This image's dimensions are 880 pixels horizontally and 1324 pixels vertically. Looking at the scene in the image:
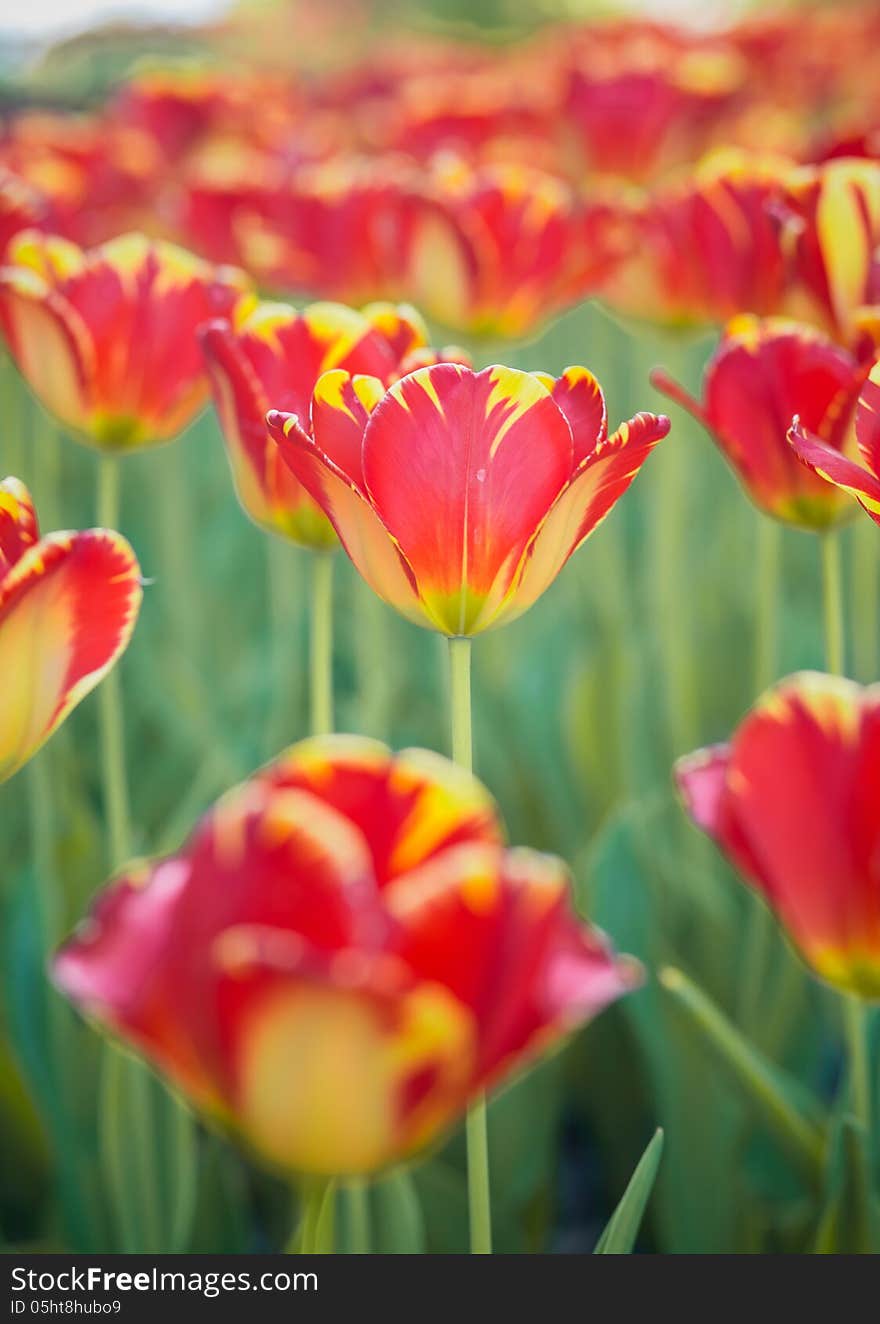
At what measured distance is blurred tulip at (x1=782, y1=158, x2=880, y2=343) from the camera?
27.8 inches

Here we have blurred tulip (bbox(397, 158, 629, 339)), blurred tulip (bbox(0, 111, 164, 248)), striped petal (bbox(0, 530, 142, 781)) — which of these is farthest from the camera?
blurred tulip (bbox(0, 111, 164, 248))

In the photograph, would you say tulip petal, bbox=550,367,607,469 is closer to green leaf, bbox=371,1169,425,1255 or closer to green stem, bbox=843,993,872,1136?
green stem, bbox=843,993,872,1136

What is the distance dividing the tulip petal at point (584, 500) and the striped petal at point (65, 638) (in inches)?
5.8

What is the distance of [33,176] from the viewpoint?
49.4 inches

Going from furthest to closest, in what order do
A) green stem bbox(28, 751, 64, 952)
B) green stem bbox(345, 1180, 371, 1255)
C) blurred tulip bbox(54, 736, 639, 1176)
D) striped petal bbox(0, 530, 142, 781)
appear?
1. green stem bbox(28, 751, 64, 952)
2. green stem bbox(345, 1180, 371, 1255)
3. striped petal bbox(0, 530, 142, 781)
4. blurred tulip bbox(54, 736, 639, 1176)

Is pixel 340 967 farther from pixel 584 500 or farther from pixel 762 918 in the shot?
pixel 762 918

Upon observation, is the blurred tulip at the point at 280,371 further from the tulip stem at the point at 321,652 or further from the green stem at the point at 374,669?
the green stem at the point at 374,669

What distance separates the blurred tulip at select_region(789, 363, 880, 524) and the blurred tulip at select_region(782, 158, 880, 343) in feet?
0.66

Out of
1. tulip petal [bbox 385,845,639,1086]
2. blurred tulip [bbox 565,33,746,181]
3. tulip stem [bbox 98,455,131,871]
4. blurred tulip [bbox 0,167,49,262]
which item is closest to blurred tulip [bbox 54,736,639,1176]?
tulip petal [bbox 385,845,639,1086]

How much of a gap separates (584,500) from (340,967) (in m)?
0.26

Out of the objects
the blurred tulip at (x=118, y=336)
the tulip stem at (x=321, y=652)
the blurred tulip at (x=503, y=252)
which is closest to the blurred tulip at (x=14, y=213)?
the blurred tulip at (x=118, y=336)

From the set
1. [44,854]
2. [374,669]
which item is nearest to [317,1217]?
[44,854]

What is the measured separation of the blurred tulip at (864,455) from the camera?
0.49 metres

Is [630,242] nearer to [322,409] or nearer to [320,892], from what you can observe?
[322,409]
